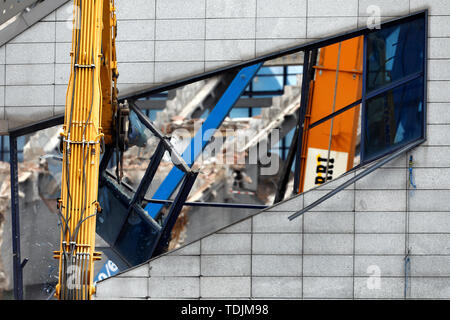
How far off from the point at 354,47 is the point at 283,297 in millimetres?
5843

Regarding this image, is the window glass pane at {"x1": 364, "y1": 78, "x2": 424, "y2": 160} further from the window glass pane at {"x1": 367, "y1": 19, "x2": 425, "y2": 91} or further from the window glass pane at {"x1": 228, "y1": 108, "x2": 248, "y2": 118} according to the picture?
the window glass pane at {"x1": 228, "y1": 108, "x2": 248, "y2": 118}

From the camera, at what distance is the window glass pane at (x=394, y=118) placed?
14359 millimetres

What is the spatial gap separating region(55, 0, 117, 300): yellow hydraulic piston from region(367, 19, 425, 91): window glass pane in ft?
19.2

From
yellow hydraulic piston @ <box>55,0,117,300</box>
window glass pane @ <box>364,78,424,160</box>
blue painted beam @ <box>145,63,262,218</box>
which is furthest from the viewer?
blue painted beam @ <box>145,63,262,218</box>

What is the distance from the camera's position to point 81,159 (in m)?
11.4

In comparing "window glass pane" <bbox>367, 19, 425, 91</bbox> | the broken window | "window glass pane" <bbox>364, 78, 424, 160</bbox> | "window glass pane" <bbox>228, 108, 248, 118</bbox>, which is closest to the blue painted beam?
the broken window

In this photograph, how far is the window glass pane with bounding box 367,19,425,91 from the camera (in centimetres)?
1439

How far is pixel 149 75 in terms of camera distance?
1487 cm

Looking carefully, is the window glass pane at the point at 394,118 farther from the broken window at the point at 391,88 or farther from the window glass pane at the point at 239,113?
the window glass pane at the point at 239,113

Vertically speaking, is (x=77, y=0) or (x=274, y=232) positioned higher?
(x=77, y=0)

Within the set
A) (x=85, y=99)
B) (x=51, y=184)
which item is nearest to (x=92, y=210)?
(x=85, y=99)

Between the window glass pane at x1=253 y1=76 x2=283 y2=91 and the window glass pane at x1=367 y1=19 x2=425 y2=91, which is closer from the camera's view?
the window glass pane at x1=367 y1=19 x2=425 y2=91

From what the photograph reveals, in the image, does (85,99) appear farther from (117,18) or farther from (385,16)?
(385,16)

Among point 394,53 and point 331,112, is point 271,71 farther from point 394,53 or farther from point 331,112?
point 394,53
